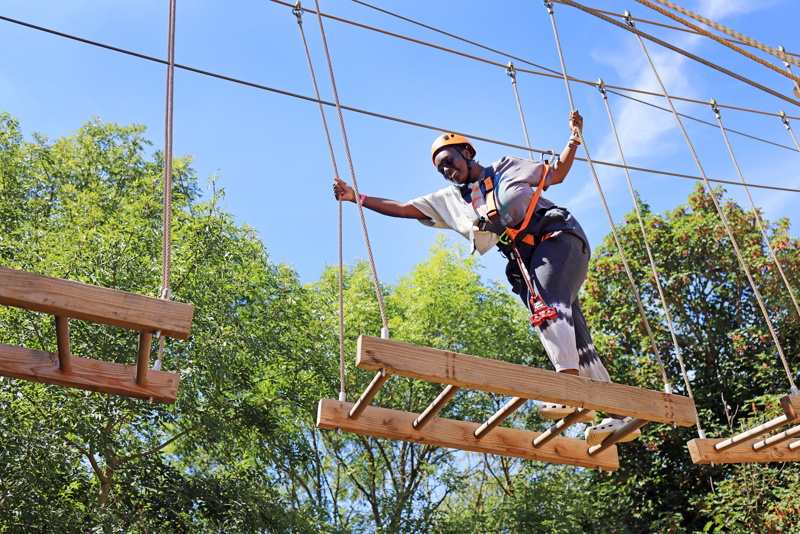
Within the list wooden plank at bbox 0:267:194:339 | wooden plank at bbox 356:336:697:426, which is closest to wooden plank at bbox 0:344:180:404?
wooden plank at bbox 0:267:194:339

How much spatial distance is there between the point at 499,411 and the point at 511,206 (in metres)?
0.94

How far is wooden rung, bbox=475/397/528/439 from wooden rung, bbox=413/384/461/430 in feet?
0.70

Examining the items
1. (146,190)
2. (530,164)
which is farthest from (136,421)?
(530,164)

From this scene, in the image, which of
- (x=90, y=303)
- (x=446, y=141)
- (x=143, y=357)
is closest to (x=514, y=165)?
(x=446, y=141)

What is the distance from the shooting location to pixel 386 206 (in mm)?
4012

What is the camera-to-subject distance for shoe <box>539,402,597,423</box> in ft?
11.6

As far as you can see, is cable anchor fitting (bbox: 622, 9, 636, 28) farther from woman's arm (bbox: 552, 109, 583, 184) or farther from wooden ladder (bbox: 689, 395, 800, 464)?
wooden ladder (bbox: 689, 395, 800, 464)

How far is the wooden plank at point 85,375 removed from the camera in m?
2.99

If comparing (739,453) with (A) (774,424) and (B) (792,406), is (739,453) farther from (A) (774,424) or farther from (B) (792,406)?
(B) (792,406)

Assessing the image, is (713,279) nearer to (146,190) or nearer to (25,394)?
(146,190)

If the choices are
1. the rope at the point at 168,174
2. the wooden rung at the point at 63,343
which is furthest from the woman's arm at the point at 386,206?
the wooden rung at the point at 63,343

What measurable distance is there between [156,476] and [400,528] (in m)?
3.81

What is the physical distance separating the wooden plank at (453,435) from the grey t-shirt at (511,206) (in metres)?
0.85

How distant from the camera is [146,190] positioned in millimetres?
12141
